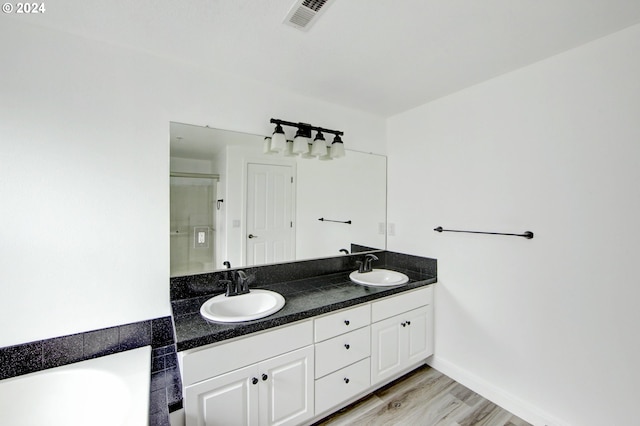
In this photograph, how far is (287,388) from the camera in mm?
A: 1455

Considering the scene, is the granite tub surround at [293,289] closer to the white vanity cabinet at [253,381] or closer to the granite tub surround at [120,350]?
the white vanity cabinet at [253,381]

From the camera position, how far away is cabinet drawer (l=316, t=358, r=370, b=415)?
62.6 inches

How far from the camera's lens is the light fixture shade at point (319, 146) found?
7.02 ft

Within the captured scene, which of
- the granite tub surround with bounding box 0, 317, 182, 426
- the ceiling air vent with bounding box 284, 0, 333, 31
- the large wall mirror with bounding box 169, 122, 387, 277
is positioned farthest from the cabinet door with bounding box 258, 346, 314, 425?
the ceiling air vent with bounding box 284, 0, 333, 31

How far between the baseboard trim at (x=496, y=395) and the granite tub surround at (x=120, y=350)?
1.99 metres

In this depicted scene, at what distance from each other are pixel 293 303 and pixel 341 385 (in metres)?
0.63

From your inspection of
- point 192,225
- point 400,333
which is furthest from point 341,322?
point 192,225

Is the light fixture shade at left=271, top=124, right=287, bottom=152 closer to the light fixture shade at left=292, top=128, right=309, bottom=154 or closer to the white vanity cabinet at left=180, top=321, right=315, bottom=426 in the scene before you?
the light fixture shade at left=292, top=128, right=309, bottom=154

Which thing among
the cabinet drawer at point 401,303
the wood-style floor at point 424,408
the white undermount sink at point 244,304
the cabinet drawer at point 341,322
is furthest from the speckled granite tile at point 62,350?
the cabinet drawer at point 401,303

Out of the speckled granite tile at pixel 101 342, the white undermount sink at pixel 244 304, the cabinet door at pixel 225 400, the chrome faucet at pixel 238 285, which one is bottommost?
the cabinet door at pixel 225 400

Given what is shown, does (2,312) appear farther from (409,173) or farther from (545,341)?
(545,341)

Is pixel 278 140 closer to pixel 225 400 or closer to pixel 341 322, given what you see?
pixel 341 322

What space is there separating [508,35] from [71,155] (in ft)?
7.82

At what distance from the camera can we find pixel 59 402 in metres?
1.22
